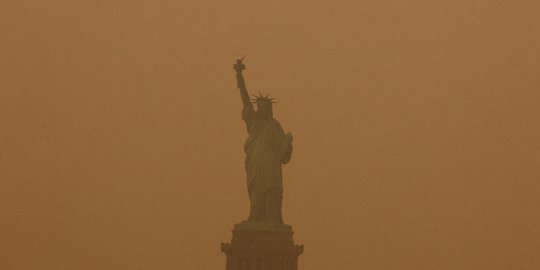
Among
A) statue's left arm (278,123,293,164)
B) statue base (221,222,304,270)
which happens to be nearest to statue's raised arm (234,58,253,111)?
statue's left arm (278,123,293,164)

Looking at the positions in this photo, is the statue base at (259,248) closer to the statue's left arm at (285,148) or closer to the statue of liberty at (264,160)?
the statue of liberty at (264,160)

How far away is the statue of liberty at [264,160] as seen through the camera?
931 inches

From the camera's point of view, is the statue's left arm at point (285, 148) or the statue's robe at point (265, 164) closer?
the statue's robe at point (265, 164)

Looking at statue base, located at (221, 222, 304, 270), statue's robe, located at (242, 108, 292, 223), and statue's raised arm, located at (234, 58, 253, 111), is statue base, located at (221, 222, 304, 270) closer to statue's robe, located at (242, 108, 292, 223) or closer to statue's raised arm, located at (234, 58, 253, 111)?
statue's robe, located at (242, 108, 292, 223)

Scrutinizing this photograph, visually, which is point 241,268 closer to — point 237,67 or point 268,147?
point 268,147

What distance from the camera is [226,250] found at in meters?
23.4

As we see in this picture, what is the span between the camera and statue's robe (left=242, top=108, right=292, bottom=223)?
2367 centimetres

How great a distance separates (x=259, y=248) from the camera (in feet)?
76.0

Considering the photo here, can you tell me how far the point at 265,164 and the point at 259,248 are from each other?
168 cm

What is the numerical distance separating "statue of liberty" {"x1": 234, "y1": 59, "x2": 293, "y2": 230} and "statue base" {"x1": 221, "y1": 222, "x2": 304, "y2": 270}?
5 centimetres

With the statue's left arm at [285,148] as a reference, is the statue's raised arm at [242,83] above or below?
above

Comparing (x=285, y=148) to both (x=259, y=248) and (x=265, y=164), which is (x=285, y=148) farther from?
(x=259, y=248)

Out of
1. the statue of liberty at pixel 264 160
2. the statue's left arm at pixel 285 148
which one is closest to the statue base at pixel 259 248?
the statue of liberty at pixel 264 160

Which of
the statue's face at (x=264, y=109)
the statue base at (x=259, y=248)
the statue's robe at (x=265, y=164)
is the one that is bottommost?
the statue base at (x=259, y=248)
